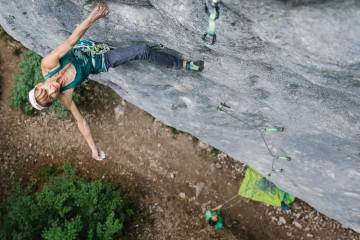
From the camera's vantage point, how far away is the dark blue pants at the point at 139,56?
631cm

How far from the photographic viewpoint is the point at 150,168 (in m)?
9.31

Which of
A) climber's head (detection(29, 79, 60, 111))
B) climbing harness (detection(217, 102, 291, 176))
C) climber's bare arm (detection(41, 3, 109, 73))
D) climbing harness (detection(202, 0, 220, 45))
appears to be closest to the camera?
climbing harness (detection(202, 0, 220, 45))

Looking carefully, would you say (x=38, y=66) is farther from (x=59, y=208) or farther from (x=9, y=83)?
(x=59, y=208)

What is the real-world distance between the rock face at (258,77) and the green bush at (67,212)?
207 centimetres

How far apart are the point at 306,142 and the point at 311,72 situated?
2241 mm

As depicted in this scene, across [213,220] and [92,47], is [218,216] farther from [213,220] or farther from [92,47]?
[92,47]

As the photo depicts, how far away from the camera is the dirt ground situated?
8.70 m

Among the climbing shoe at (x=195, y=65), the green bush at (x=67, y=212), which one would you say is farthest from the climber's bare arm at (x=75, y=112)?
the green bush at (x=67, y=212)

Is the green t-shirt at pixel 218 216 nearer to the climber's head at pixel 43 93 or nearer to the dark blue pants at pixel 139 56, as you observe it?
the dark blue pants at pixel 139 56

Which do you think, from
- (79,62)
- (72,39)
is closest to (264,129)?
(79,62)

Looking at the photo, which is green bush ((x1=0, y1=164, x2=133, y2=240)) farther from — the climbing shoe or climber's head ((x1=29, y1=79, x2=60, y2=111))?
the climbing shoe

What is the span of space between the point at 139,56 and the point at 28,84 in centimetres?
461

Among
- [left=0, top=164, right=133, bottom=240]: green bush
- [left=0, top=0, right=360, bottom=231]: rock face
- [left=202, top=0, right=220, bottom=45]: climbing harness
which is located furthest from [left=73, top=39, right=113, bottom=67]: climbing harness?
[left=0, top=164, right=133, bottom=240]: green bush

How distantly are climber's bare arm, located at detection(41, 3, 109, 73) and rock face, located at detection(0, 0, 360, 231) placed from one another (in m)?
0.70
